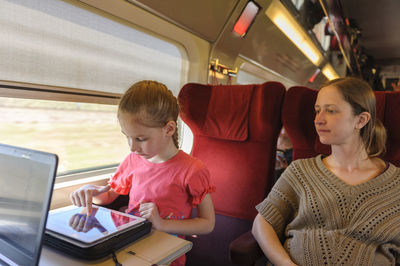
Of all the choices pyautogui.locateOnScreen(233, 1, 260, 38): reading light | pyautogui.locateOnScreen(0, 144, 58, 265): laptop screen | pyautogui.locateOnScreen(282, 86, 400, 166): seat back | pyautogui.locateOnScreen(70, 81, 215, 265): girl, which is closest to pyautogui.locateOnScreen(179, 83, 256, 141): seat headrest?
pyautogui.locateOnScreen(282, 86, 400, 166): seat back

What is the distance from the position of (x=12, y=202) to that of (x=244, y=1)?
8.38 ft

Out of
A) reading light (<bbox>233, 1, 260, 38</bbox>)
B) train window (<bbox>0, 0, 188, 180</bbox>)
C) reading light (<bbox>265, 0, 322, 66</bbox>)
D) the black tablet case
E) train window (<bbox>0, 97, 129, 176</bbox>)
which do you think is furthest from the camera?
reading light (<bbox>265, 0, 322, 66</bbox>)

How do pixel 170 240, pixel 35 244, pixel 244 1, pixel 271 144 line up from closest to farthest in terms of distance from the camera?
pixel 35 244, pixel 170 240, pixel 271 144, pixel 244 1

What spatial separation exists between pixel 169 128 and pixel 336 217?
866mm

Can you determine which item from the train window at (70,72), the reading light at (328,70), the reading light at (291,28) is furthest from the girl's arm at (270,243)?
the reading light at (328,70)

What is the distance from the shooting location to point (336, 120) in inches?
54.8

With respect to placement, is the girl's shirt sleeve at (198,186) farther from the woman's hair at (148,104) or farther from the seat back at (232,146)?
the seat back at (232,146)

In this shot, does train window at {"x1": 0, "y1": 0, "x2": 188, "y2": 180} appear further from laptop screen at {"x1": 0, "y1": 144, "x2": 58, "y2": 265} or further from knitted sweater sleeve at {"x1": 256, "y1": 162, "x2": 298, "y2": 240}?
knitted sweater sleeve at {"x1": 256, "y1": 162, "x2": 298, "y2": 240}

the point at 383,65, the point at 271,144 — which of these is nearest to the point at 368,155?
the point at 271,144

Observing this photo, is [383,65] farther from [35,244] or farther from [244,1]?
[35,244]

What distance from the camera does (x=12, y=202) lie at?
0.85 m

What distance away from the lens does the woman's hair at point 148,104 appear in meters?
1.30

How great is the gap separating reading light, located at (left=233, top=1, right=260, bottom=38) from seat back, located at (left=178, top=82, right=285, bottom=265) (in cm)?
116

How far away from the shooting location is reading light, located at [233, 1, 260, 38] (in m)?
2.87
